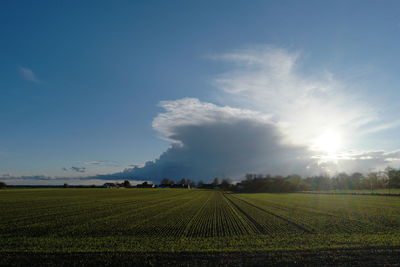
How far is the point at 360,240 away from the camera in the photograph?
54.7ft

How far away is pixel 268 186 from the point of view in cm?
16888

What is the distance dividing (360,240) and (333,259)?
548 centimetres

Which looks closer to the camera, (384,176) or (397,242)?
(397,242)

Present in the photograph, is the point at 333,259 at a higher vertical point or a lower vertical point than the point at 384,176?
lower

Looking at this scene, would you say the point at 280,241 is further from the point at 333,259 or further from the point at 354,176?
the point at 354,176

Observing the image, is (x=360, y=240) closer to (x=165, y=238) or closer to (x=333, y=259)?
(x=333, y=259)

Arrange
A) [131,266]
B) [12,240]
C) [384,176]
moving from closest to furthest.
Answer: [131,266]
[12,240]
[384,176]

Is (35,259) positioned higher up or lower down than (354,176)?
lower down

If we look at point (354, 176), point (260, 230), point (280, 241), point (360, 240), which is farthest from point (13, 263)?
point (354, 176)

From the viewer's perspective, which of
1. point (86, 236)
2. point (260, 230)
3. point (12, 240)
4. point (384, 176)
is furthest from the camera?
point (384, 176)

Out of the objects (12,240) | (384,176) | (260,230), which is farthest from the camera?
(384,176)

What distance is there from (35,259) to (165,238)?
7.01m

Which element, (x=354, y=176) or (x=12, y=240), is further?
(x=354, y=176)

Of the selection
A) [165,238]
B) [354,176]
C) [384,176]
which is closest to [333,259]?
[165,238]
